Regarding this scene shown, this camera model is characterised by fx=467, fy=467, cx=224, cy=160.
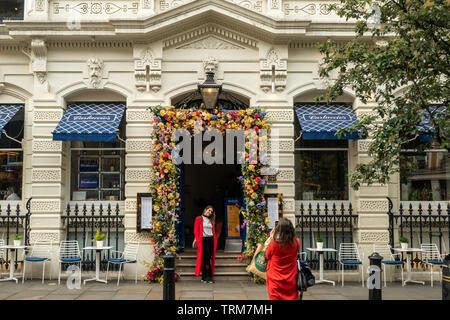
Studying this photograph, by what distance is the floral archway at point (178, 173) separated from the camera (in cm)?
1132

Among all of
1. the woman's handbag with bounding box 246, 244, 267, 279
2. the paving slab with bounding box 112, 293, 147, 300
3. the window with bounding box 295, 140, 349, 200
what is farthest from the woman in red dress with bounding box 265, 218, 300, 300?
the window with bounding box 295, 140, 349, 200

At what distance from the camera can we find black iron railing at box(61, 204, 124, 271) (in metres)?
11.8

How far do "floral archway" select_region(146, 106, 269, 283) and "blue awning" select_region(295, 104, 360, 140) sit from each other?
1035 millimetres

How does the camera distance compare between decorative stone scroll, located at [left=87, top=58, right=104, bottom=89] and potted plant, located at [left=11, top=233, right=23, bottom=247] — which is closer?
potted plant, located at [left=11, top=233, right=23, bottom=247]

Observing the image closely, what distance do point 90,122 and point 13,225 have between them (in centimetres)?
343

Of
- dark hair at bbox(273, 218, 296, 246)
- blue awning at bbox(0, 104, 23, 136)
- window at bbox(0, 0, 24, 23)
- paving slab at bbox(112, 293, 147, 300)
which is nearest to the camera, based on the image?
dark hair at bbox(273, 218, 296, 246)

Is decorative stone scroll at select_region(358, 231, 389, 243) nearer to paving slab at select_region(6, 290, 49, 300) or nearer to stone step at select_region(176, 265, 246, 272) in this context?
stone step at select_region(176, 265, 246, 272)

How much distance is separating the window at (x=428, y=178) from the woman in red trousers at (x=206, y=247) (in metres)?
5.28

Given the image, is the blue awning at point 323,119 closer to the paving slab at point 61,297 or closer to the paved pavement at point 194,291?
the paved pavement at point 194,291

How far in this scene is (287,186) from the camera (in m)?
11.9

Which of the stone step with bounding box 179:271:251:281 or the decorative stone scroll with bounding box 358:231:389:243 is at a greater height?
the decorative stone scroll with bounding box 358:231:389:243

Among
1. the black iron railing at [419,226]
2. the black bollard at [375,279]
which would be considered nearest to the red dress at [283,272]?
the black bollard at [375,279]

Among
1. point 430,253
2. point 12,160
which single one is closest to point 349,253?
point 430,253

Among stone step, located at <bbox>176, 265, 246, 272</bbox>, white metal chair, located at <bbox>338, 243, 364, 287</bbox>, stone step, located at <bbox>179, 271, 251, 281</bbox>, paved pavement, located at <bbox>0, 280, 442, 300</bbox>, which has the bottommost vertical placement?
paved pavement, located at <bbox>0, 280, 442, 300</bbox>
